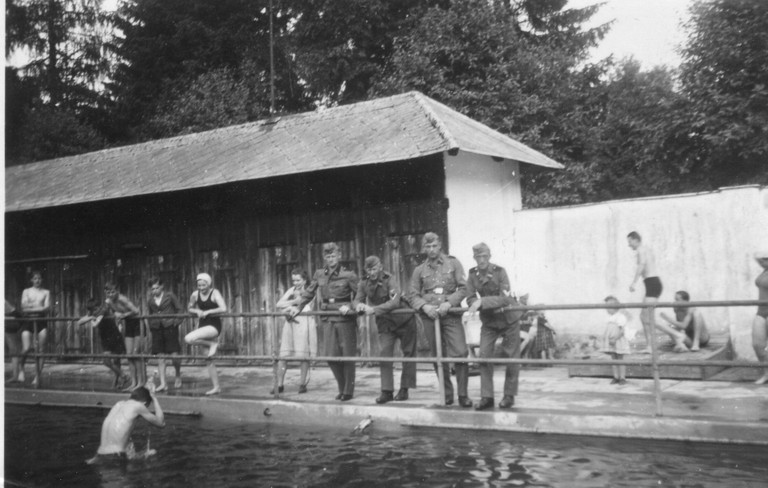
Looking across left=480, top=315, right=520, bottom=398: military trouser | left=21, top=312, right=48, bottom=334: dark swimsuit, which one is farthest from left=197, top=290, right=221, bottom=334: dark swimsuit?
left=480, top=315, right=520, bottom=398: military trouser

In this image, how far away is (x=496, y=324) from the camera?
300 inches

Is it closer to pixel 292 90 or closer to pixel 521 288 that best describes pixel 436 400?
pixel 521 288

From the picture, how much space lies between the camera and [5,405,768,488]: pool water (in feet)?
18.3

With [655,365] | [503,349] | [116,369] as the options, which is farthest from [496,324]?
[116,369]

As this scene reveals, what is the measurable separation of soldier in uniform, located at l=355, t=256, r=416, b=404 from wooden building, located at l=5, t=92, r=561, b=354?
262 centimetres

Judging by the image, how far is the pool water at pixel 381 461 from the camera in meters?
5.57

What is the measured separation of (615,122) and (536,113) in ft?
9.51

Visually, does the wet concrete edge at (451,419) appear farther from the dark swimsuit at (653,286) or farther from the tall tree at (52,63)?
the tall tree at (52,63)

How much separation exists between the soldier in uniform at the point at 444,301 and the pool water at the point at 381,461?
2.35 ft

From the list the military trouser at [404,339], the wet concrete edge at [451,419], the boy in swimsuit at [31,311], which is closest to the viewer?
the wet concrete edge at [451,419]

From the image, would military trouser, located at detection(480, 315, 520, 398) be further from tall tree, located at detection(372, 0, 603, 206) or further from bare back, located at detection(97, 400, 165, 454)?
tall tree, located at detection(372, 0, 603, 206)

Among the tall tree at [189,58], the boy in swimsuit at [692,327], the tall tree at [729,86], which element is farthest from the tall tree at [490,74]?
the boy in swimsuit at [692,327]

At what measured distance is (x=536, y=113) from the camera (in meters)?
19.2

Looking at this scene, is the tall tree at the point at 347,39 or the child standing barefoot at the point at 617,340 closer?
the child standing barefoot at the point at 617,340
